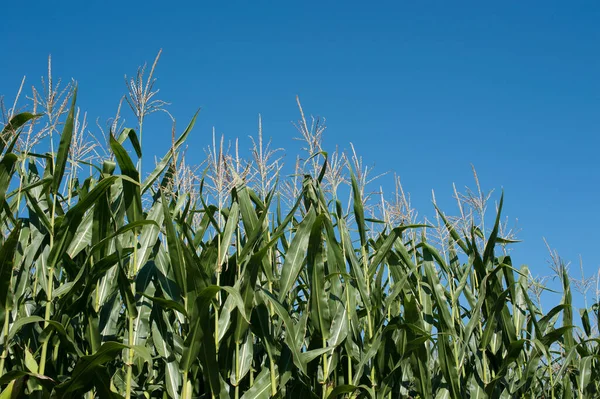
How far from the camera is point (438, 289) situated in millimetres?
3824

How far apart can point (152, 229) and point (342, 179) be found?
4.10ft

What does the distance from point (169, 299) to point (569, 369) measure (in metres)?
2.95

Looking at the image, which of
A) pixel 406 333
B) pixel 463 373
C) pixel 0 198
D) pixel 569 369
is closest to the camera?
pixel 0 198

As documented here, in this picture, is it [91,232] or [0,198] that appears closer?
[0,198]

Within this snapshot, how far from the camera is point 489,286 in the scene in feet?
13.1

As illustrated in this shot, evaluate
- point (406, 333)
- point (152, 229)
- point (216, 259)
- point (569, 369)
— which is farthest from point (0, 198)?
point (569, 369)

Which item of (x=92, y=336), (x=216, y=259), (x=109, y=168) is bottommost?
(x=92, y=336)

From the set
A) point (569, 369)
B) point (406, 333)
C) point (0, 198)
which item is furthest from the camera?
point (569, 369)

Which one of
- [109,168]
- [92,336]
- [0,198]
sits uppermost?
[109,168]

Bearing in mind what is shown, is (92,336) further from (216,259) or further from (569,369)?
(569,369)

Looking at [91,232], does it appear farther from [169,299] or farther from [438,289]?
[438,289]

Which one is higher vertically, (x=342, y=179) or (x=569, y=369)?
(x=342, y=179)

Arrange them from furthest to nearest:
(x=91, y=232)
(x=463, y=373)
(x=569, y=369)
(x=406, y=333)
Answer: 1. (x=569, y=369)
2. (x=463, y=373)
3. (x=406, y=333)
4. (x=91, y=232)

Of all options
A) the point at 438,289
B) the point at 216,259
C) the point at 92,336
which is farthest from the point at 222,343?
the point at 438,289
